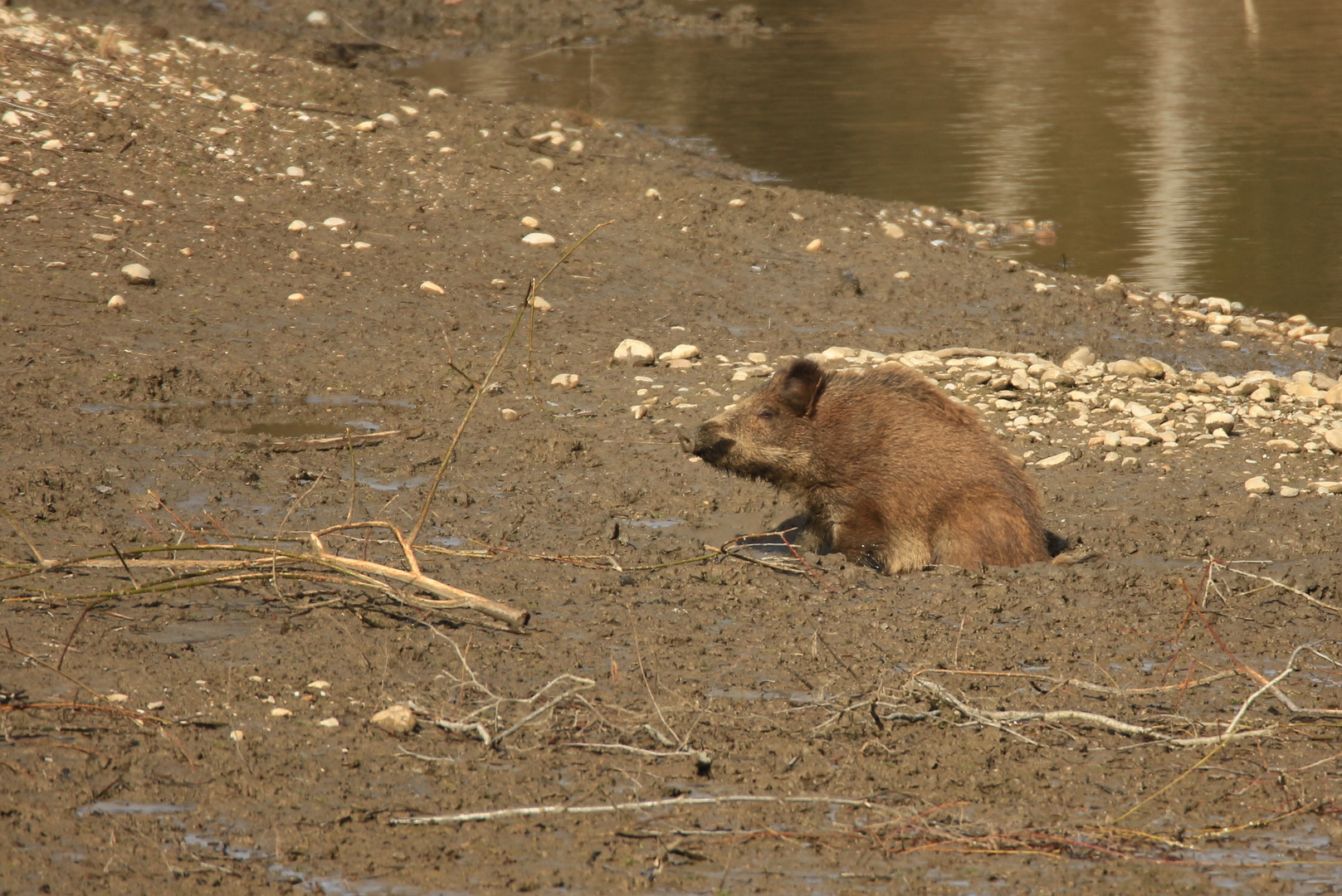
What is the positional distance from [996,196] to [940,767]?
35.9 ft

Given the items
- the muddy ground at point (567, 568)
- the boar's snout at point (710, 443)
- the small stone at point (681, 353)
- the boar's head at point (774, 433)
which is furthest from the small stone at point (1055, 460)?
the small stone at point (681, 353)

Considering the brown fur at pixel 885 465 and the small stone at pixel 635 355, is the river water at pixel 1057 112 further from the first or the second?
the brown fur at pixel 885 465

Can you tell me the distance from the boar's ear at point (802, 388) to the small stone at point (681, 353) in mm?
2177

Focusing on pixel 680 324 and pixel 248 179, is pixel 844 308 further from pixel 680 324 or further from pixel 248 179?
pixel 248 179

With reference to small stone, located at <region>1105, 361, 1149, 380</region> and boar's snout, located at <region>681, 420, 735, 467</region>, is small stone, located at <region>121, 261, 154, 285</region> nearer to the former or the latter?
boar's snout, located at <region>681, 420, 735, 467</region>

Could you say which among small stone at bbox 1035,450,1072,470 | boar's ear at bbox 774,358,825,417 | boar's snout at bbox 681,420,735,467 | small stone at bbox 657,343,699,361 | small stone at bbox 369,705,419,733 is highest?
boar's ear at bbox 774,358,825,417

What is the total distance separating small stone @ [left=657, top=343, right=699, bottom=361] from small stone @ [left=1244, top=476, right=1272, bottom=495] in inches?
141

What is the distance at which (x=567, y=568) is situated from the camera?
5938mm

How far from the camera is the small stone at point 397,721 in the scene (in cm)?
427

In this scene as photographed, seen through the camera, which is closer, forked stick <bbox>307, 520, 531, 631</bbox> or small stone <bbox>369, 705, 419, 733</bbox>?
small stone <bbox>369, 705, 419, 733</bbox>

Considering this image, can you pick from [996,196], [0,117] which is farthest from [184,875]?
[996,196]

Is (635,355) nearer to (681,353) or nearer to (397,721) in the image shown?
(681,353)

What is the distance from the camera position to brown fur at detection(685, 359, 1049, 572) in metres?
6.12

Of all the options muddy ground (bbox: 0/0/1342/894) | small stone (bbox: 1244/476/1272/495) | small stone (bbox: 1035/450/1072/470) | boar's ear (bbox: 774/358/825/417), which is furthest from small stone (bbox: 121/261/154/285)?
small stone (bbox: 1244/476/1272/495)
